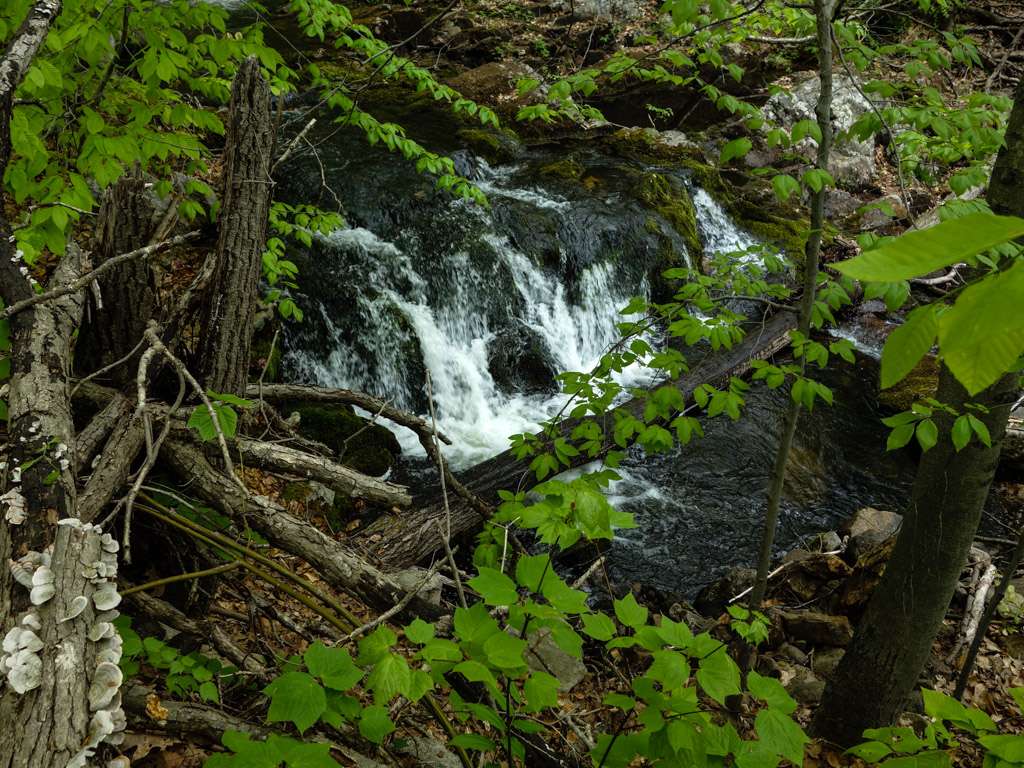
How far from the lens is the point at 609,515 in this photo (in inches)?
76.7

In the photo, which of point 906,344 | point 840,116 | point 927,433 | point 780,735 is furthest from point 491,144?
point 906,344

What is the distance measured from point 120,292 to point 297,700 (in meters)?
1.99

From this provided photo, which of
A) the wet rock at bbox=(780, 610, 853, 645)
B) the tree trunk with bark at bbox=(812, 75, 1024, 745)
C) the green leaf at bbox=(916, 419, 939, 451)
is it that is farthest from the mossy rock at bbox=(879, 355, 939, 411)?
the green leaf at bbox=(916, 419, 939, 451)

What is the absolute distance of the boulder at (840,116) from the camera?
42.5 feet

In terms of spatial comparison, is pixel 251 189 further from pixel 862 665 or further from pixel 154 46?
pixel 862 665

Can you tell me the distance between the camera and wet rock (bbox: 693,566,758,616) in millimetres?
5004

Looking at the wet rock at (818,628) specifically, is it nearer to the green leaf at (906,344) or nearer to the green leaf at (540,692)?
the green leaf at (540,692)

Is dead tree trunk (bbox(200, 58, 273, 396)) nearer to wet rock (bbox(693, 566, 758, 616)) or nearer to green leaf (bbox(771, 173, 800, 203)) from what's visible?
green leaf (bbox(771, 173, 800, 203))

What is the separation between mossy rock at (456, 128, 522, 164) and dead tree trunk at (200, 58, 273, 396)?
27.3 feet

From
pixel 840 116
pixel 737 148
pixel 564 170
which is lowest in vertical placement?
pixel 737 148

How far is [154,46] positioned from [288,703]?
9.67 feet

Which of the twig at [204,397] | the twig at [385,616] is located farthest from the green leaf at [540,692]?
the twig at [204,397]

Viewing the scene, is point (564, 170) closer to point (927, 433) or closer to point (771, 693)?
point (927, 433)

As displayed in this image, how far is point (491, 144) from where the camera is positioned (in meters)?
10.9
